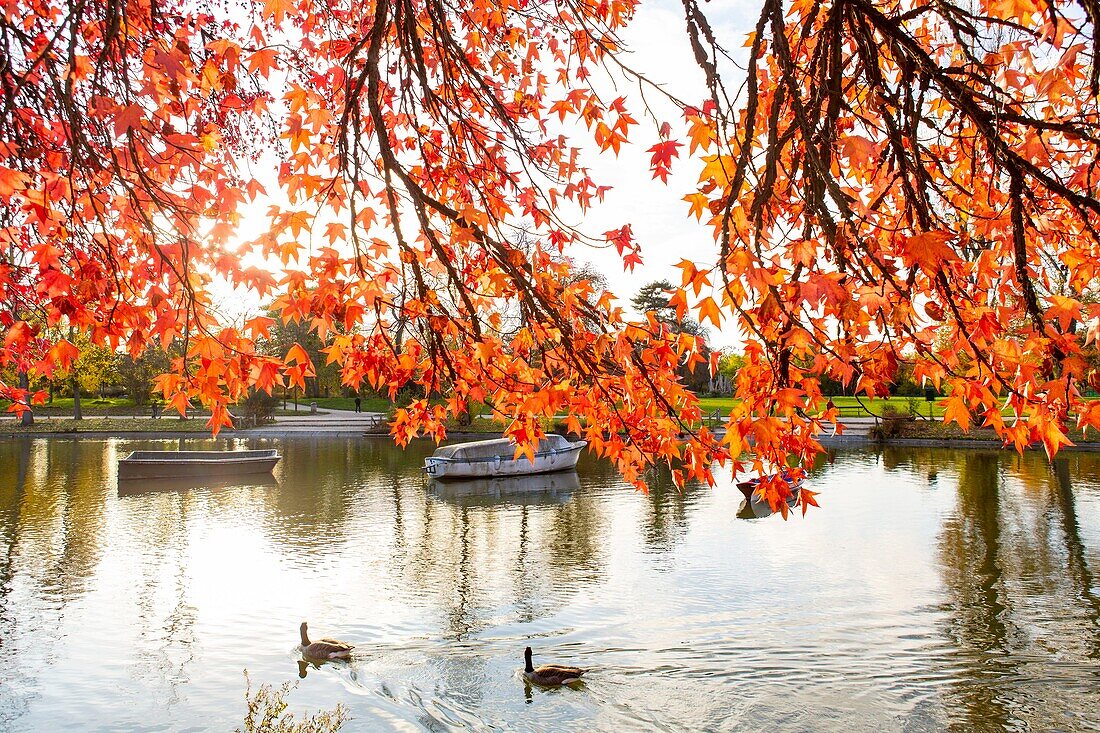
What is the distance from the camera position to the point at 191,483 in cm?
2450

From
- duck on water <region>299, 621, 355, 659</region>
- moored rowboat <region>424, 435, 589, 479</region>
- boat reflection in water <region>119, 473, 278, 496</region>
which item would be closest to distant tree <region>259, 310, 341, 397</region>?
boat reflection in water <region>119, 473, 278, 496</region>

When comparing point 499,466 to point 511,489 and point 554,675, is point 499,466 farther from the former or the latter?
point 554,675

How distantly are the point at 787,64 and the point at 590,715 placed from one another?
7.20 m

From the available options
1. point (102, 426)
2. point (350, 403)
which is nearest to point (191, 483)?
point (102, 426)

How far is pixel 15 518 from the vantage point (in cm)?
1791

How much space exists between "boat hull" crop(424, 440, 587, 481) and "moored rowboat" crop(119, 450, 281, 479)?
5.76 meters

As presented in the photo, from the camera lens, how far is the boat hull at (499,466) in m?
23.9

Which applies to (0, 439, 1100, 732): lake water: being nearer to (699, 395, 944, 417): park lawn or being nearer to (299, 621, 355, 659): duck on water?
(299, 621, 355, 659): duck on water

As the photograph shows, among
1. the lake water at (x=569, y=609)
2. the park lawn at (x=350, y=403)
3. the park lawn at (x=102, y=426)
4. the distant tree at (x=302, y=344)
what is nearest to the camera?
the lake water at (x=569, y=609)

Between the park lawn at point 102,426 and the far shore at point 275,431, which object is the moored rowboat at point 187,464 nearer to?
the far shore at point 275,431

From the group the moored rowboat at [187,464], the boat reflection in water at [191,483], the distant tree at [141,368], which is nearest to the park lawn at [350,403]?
the distant tree at [141,368]

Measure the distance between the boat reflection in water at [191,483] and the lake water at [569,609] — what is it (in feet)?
7.44

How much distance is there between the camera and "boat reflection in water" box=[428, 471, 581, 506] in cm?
2125

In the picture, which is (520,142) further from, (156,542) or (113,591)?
(156,542)
